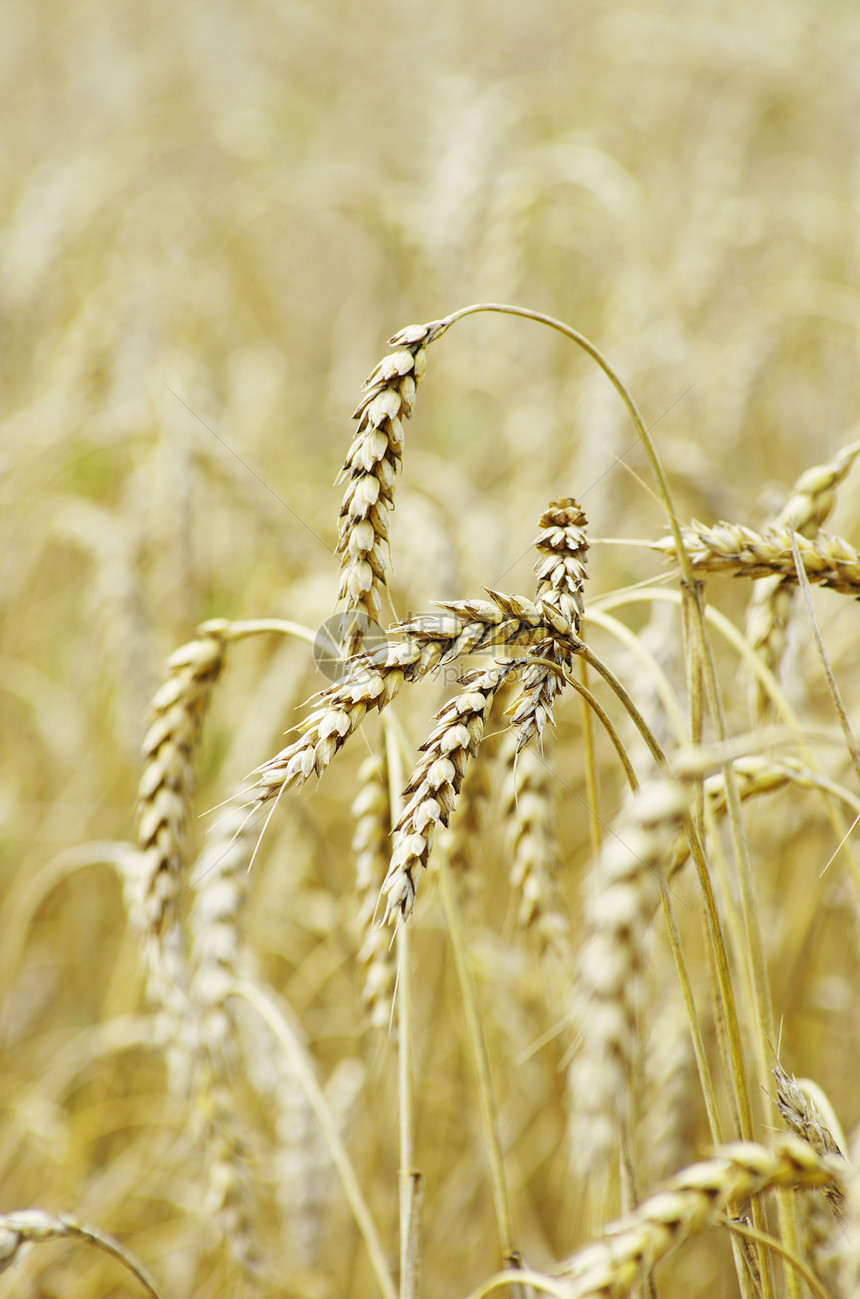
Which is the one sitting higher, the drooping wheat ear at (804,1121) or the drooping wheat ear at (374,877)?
the drooping wheat ear at (374,877)

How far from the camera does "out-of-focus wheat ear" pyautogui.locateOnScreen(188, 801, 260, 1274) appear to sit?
113 cm

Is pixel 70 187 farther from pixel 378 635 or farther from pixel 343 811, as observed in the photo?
pixel 378 635

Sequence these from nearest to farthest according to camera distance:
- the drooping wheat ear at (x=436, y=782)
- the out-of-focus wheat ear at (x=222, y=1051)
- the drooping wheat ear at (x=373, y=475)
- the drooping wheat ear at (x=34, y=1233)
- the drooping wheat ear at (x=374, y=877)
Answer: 1. the drooping wheat ear at (x=436, y=782)
2. the drooping wheat ear at (x=373, y=475)
3. the drooping wheat ear at (x=34, y=1233)
4. the drooping wheat ear at (x=374, y=877)
5. the out-of-focus wheat ear at (x=222, y=1051)

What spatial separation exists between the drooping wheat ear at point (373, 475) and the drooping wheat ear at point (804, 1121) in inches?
20.6

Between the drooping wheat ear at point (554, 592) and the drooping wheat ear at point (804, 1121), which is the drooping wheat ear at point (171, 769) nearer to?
the drooping wheat ear at point (554, 592)

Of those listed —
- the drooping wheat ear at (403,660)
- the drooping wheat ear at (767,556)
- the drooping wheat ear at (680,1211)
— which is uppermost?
the drooping wheat ear at (767,556)

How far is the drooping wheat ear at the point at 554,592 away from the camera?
1.98 feet

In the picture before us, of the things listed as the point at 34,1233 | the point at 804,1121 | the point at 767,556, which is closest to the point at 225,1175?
the point at 34,1233

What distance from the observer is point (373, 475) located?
0.69m

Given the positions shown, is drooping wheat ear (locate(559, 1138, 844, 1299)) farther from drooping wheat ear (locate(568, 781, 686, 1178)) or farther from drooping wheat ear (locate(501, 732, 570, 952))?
drooping wheat ear (locate(501, 732, 570, 952))

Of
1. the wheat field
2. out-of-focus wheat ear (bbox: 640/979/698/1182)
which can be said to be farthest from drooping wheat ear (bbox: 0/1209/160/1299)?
out-of-focus wheat ear (bbox: 640/979/698/1182)

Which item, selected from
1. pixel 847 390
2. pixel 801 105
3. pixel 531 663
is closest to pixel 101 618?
pixel 531 663

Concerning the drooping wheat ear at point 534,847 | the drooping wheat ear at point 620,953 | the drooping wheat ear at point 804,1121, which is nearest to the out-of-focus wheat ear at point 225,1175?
the drooping wheat ear at point 534,847

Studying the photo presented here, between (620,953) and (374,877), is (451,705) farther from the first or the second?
(374,877)
